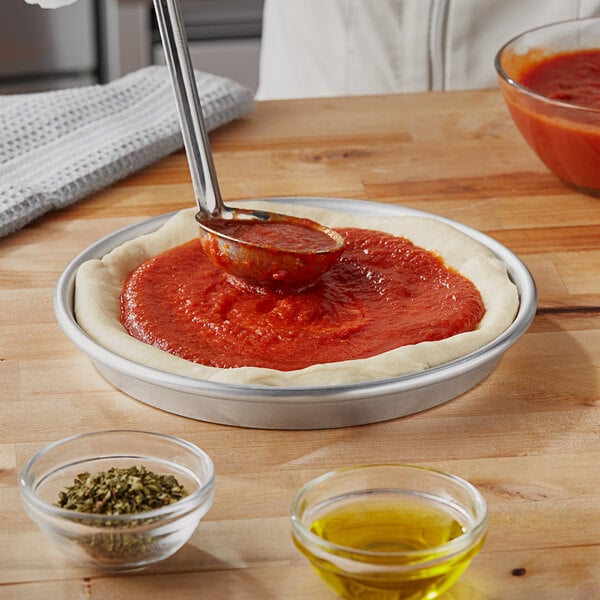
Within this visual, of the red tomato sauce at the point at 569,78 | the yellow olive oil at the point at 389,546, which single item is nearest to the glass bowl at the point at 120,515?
the yellow olive oil at the point at 389,546

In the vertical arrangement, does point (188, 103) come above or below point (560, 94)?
above

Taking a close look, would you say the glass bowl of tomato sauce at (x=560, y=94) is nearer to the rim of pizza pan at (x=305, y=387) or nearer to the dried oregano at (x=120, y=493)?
the rim of pizza pan at (x=305, y=387)

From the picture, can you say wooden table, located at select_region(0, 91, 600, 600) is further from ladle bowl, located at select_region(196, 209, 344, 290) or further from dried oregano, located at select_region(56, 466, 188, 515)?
ladle bowl, located at select_region(196, 209, 344, 290)

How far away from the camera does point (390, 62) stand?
2.70 m

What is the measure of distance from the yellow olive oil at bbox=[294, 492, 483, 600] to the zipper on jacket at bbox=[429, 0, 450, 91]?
181 centimetres

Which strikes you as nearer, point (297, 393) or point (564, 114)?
point (297, 393)

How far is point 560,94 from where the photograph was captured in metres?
1.90

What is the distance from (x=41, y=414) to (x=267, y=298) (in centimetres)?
35

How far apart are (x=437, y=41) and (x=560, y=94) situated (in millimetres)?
769

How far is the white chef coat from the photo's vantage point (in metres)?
2.55

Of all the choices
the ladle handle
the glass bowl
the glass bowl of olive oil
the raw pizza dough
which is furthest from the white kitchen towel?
the glass bowl of olive oil

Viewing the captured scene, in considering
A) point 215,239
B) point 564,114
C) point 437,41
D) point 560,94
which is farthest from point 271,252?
point 437,41

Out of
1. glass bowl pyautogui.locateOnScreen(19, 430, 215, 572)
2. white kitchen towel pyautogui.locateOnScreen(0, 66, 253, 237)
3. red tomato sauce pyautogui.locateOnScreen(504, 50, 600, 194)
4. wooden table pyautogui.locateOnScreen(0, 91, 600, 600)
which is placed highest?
red tomato sauce pyautogui.locateOnScreen(504, 50, 600, 194)

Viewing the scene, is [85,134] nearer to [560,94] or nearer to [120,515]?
[560,94]
